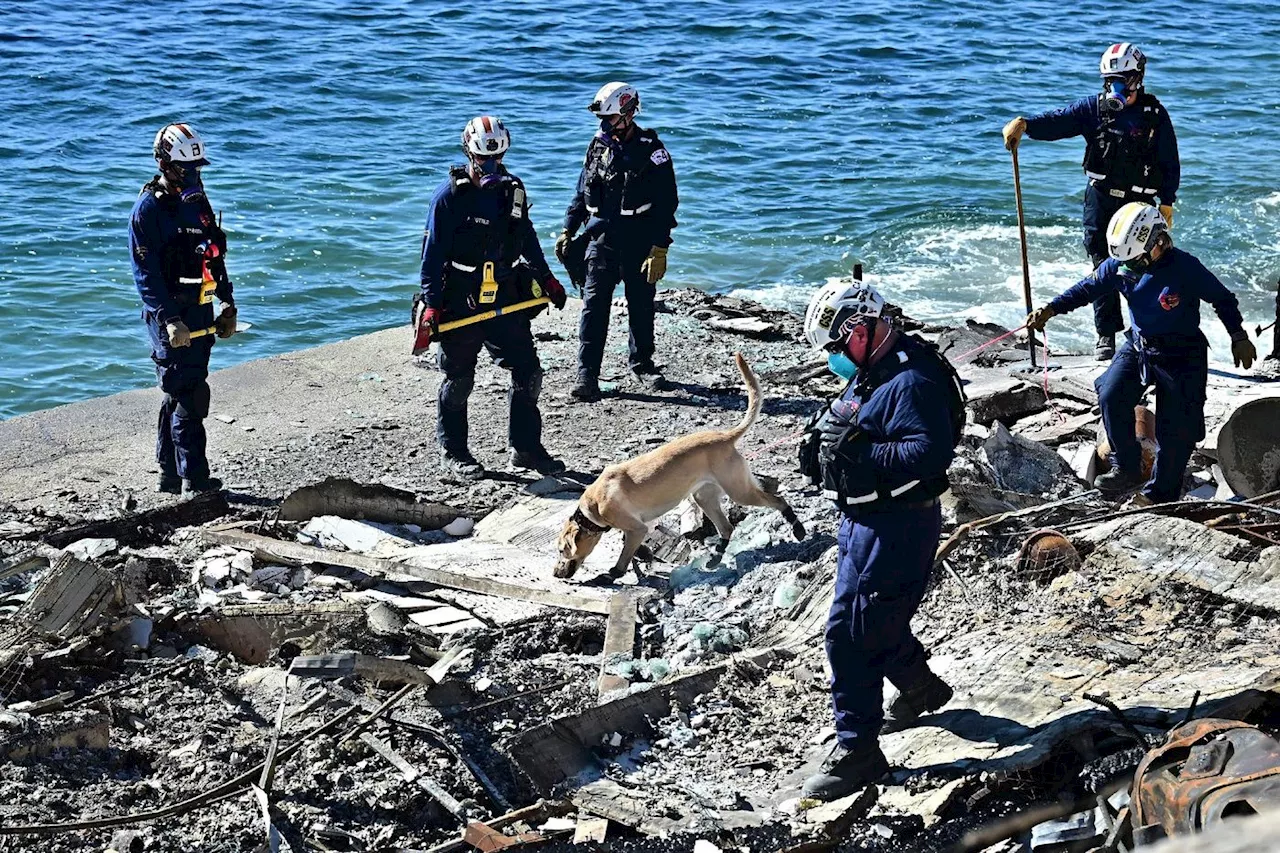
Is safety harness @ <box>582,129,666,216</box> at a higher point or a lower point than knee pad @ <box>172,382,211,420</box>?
higher

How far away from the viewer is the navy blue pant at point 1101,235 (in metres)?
11.4

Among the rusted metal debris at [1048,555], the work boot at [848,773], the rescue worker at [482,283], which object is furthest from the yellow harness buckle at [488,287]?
the work boot at [848,773]

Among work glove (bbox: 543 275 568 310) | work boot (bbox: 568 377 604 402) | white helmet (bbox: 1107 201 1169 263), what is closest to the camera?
white helmet (bbox: 1107 201 1169 263)

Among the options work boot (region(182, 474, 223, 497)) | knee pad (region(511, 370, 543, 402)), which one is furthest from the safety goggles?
work boot (region(182, 474, 223, 497))

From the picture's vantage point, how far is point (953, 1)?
30.5 m

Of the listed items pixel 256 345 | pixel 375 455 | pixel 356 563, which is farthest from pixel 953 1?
pixel 356 563

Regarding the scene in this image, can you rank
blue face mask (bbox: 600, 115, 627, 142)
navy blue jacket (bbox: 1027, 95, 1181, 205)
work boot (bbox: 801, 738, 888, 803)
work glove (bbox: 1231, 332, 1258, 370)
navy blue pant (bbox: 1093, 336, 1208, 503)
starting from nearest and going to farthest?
work boot (bbox: 801, 738, 888, 803) → navy blue pant (bbox: 1093, 336, 1208, 503) → work glove (bbox: 1231, 332, 1258, 370) → navy blue jacket (bbox: 1027, 95, 1181, 205) → blue face mask (bbox: 600, 115, 627, 142)

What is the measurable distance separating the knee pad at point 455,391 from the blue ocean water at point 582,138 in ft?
16.8

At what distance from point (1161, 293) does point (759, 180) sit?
12.9 m

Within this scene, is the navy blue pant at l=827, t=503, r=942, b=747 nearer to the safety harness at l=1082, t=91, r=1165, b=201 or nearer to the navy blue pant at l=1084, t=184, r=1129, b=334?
Answer: the navy blue pant at l=1084, t=184, r=1129, b=334

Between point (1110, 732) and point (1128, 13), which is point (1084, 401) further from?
point (1128, 13)

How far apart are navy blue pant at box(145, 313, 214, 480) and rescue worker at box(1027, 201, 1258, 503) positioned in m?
5.67

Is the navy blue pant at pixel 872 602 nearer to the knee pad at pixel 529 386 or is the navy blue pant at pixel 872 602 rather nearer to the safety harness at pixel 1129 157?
the knee pad at pixel 529 386

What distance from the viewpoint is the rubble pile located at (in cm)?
548
